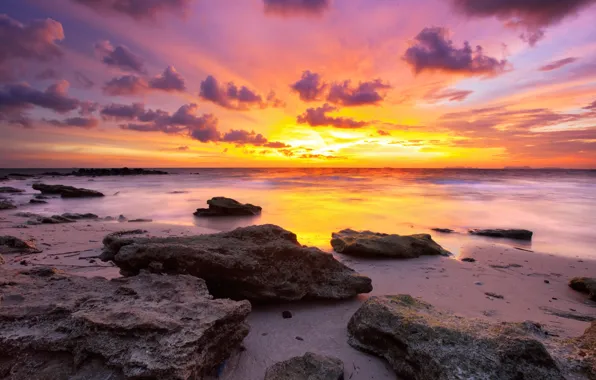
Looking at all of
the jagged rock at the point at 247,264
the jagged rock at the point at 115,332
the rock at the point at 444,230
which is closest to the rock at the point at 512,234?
the rock at the point at 444,230

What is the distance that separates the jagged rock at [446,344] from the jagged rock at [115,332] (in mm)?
1624

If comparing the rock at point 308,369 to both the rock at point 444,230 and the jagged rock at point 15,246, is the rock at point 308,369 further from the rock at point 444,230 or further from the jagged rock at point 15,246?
the rock at point 444,230

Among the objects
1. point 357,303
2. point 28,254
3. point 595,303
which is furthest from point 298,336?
point 28,254

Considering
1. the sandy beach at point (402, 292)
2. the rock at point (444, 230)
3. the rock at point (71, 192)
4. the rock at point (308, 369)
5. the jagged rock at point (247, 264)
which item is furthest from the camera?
the rock at point (71, 192)

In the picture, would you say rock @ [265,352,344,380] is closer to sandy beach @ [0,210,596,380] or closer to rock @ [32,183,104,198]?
sandy beach @ [0,210,596,380]

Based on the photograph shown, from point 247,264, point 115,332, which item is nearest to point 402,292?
point 247,264

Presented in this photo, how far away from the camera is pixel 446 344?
3238 mm

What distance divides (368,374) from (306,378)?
805 mm

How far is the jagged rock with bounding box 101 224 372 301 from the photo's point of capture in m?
4.98

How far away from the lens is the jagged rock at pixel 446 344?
9.59 ft

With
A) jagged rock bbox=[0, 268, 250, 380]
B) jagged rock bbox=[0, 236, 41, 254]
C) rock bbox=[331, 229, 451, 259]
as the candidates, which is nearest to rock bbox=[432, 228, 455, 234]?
rock bbox=[331, 229, 451, 259]

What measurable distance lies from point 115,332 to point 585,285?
8198mm

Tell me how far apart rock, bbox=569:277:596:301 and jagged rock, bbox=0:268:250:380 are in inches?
262

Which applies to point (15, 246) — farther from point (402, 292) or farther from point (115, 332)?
point (402, 292)
